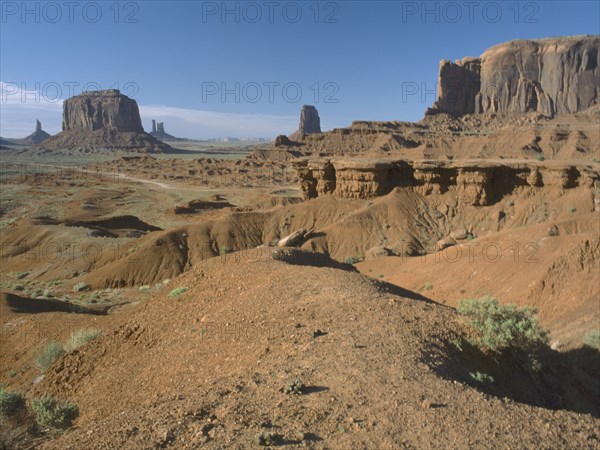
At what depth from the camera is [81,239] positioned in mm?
38344

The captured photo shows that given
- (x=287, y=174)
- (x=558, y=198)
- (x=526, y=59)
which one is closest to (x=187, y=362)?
(x=558, y=198)

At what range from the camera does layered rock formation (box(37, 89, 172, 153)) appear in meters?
180

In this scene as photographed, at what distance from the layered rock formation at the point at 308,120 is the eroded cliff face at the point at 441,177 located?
151277 mm

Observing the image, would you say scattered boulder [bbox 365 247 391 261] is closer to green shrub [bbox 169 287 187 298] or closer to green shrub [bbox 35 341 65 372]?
green shrub [bbox 169 287 187 298]

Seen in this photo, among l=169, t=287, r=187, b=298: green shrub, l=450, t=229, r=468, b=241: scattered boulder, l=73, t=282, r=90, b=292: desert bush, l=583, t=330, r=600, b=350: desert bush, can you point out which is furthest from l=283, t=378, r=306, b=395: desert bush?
l=450, t=229, r=468, b=241: scattered boulder

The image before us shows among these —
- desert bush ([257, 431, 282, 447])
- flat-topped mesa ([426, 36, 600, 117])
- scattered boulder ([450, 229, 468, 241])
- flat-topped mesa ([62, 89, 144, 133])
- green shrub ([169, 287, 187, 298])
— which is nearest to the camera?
desert bush ([257, 431, 282, 447])

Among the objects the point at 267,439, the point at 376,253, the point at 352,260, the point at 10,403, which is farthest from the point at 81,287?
the point at 267,439

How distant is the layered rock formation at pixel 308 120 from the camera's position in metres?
193

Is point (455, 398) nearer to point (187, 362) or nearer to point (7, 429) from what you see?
point (187, 362)

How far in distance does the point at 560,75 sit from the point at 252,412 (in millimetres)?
124202

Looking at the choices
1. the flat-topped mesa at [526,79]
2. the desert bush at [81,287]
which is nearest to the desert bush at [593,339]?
the desert bush at [81,287]

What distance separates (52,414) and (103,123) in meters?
205

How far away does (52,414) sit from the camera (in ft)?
22.9

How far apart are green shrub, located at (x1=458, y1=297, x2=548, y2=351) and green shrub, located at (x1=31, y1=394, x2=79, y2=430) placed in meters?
7.65
